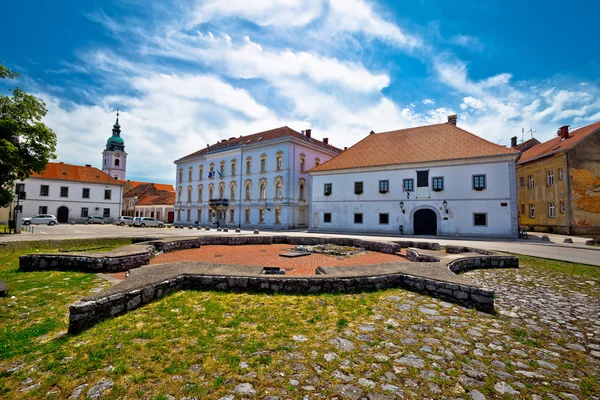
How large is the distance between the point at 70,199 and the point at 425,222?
5496cm

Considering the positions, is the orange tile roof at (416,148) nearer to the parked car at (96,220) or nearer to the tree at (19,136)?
the tree at (19,136)

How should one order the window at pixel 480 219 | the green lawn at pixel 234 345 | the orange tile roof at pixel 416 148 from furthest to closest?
the orange tile roof at pixel 416 148 < the window at pixel 480 219 < the green lawn at pixel 234 345

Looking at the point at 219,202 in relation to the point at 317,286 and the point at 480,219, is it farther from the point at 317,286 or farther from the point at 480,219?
the point at 317,286

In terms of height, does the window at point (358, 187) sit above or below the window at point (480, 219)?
above

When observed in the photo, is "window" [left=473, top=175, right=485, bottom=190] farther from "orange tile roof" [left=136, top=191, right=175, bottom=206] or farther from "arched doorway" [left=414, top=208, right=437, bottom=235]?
"orange tile roof" [left=136, top=191, right=175, bottom=206]

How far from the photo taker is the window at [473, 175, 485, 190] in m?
26.1

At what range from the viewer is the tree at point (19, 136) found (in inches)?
769

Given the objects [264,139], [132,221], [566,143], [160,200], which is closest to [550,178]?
[566,143]

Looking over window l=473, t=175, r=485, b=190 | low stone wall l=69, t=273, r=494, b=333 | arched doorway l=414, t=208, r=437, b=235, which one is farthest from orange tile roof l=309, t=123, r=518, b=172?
low stone wall l=69, t=273, r=494, b=333

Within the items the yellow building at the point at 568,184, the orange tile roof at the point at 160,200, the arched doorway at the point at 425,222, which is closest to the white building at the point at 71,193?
the orange tile roof at the point at 160,200

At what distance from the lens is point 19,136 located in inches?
828

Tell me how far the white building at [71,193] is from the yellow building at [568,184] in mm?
63841

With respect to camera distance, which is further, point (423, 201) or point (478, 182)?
point (423, 201)

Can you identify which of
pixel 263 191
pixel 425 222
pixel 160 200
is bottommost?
pixel 425 222
